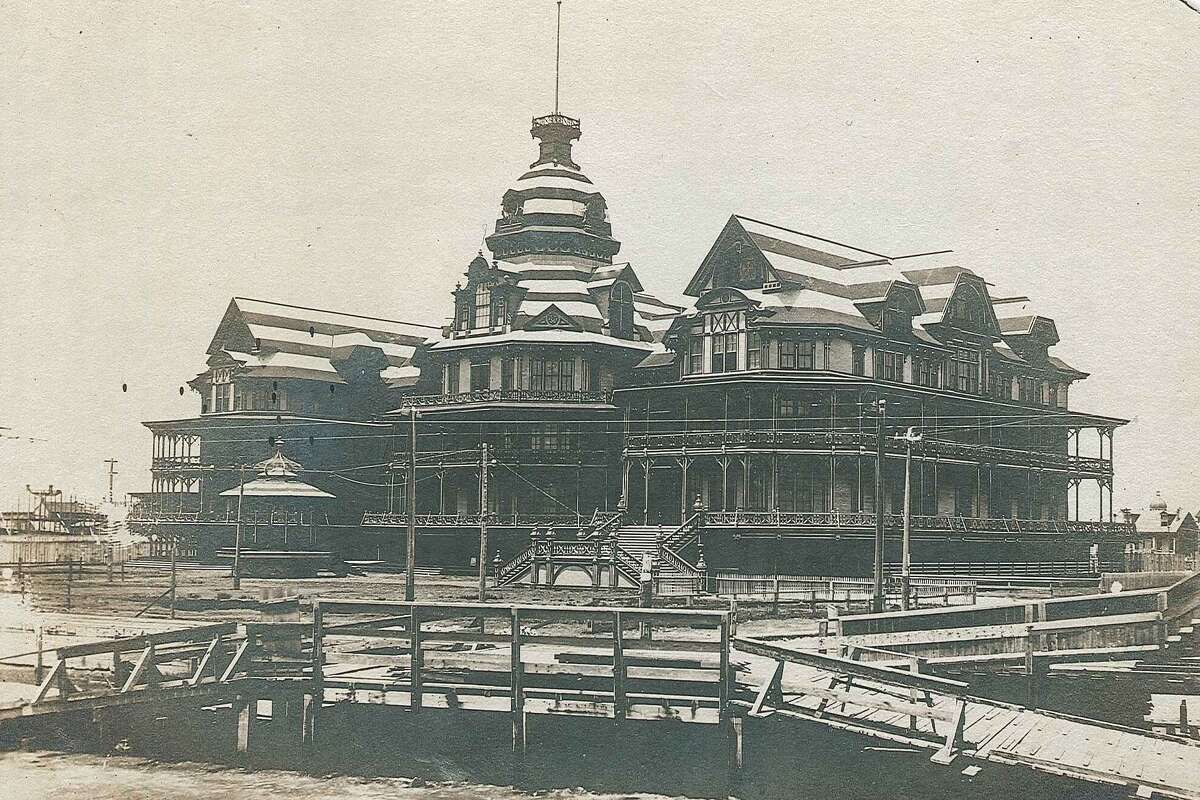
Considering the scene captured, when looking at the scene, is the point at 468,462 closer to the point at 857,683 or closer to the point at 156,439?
the point at 156,439

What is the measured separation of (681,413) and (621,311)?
2070 millimetres

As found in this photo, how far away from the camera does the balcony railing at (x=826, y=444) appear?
59.7ft

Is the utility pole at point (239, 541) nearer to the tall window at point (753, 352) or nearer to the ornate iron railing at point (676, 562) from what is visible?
the ornate iron railing at point (676, 562)

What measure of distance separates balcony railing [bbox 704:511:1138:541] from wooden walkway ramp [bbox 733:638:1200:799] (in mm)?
2732

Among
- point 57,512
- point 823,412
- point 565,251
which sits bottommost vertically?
point 57,512

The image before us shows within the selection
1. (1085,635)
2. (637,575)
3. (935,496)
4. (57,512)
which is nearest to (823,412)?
(935,496)

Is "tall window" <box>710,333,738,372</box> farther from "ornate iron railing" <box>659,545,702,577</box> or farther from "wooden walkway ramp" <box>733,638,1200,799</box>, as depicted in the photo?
"wooden walkway ramp" <box>733,638,1200,799</box>

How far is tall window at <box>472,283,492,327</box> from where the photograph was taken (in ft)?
64.2

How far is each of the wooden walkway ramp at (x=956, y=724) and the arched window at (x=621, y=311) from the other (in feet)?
Answer: 17.7

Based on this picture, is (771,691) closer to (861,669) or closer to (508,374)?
(861,669)

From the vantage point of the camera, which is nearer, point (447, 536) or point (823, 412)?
point (447, 536)

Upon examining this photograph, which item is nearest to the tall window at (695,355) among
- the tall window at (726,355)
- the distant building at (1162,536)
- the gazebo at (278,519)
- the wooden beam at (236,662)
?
the tall window at (726,355)

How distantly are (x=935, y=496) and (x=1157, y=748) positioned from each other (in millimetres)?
5161

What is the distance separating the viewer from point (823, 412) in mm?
19062
